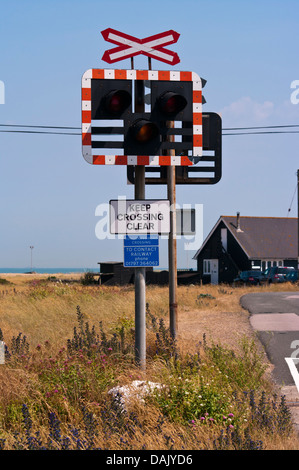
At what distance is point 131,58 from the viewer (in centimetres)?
816

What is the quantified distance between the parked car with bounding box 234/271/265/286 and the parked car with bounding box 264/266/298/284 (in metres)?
0.50

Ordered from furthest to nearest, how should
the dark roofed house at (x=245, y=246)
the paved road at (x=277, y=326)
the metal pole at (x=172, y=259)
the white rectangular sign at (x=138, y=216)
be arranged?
the dark roofed house at (x=245, y=246) → the metal pole at (x=172, y=259) → the paved road at (x=277, y=326) → the white rectangular sign at (x=138, y=216)

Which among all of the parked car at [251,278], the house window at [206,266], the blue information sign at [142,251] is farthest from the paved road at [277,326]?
the house window at [206,266]

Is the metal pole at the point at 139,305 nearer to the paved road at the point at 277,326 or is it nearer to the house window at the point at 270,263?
the paved road at the point at 277,326

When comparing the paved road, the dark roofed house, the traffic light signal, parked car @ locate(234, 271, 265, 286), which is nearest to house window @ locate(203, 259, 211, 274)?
the dark roofed house

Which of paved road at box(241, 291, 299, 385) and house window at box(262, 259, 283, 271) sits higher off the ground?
paved road at box(241, 291, 299, 385)

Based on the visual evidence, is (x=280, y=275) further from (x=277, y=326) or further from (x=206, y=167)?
(x=206, y=167)

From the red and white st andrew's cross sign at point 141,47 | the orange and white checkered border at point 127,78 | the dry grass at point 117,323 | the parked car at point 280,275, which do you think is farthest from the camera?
the parked car at point 280,275

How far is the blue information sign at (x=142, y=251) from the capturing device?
311 inches

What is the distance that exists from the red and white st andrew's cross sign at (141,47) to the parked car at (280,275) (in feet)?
129

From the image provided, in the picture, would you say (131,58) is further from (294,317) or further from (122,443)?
(294,317)

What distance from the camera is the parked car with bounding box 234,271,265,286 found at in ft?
154

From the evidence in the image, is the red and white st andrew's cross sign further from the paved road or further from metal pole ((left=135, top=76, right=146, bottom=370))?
the paved road

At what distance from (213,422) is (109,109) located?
412cm
